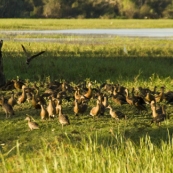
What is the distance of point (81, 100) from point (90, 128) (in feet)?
4.99

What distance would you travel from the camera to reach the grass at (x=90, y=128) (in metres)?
7.13

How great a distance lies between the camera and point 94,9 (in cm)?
7831

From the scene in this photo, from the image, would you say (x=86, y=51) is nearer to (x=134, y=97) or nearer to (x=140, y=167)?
(x=134, y=97)

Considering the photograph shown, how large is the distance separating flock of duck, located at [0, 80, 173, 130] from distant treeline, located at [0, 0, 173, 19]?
200 feet

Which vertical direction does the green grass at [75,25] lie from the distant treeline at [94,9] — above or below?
above

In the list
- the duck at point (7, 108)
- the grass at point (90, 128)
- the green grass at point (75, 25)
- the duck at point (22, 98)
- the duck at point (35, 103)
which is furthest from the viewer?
the green grass at point (75, 25)

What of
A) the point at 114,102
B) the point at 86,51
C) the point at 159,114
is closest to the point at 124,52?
the point at 86,51

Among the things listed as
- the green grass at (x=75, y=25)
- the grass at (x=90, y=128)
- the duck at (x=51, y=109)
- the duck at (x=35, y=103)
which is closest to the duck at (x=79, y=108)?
the grass at (x=90, y=128)

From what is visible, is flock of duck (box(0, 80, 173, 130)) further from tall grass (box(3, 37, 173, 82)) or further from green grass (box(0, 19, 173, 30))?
green grass (box(0, 19, 173, 30))

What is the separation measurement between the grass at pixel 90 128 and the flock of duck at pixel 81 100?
0.12 metres

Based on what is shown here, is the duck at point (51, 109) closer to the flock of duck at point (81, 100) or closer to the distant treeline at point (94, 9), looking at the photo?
the flock of duck at point (81, 100)

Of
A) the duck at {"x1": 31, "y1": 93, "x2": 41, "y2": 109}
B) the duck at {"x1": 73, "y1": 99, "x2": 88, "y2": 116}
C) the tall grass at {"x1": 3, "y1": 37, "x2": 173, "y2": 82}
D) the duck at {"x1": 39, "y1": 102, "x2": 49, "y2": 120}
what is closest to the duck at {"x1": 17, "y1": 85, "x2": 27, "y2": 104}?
the duck at {"x1": 31, "y1": 93, "x2": 41, "y2": 109}

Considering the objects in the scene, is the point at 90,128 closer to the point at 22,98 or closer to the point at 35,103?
the point at 35,103

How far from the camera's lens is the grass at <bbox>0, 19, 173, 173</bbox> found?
23.4ft
